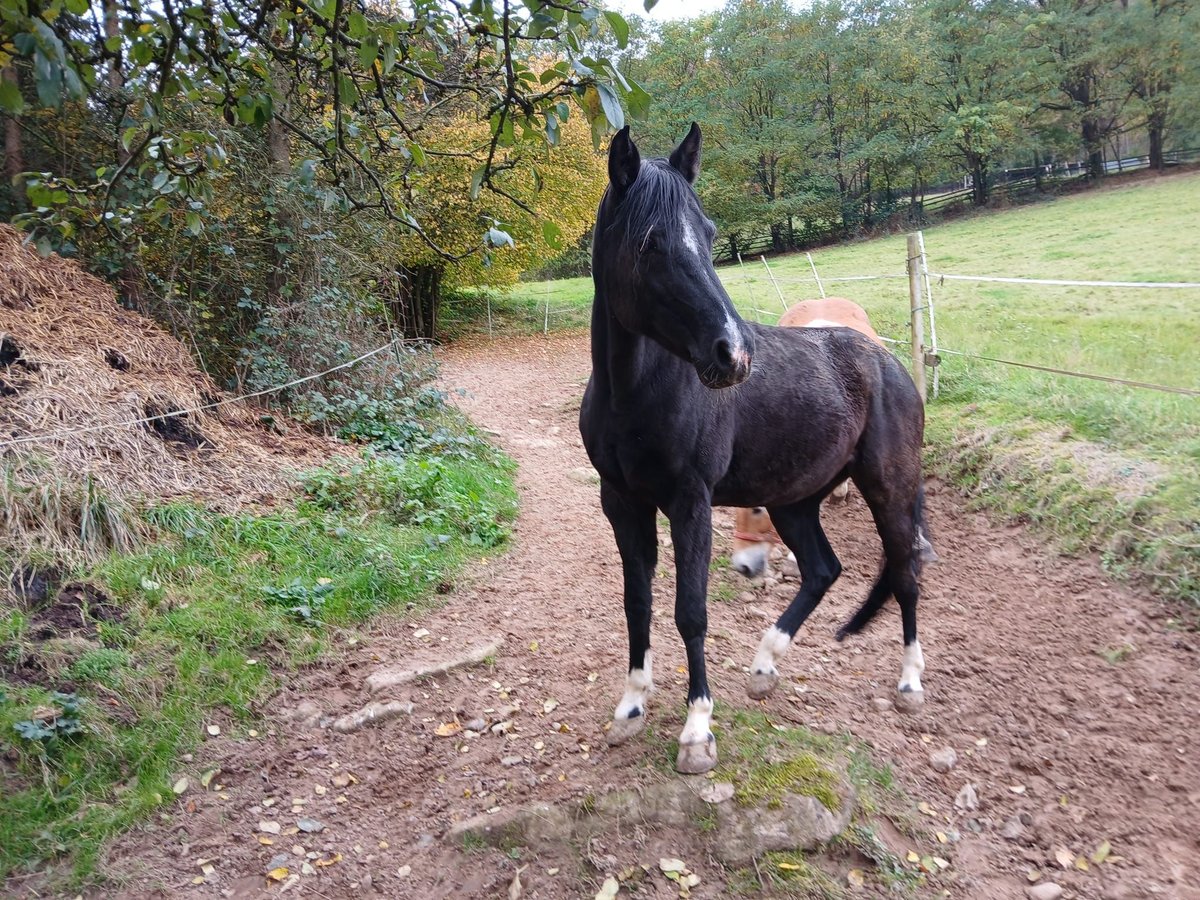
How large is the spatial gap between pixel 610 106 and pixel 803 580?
2684 mm

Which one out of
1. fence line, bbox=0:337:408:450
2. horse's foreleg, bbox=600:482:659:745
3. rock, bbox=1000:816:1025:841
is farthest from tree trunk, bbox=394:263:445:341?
rock, bbox=1000:816:1025:841

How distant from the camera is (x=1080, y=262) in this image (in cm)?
1571

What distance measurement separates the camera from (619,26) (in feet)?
5.98

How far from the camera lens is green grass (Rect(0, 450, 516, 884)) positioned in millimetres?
3213

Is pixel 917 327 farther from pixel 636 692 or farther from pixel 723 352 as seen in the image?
pixel 723 352

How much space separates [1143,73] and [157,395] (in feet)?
130

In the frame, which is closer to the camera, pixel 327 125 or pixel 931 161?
pixel 327 125

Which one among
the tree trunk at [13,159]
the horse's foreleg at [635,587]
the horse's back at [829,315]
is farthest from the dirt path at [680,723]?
the tree trunk at [13,159]

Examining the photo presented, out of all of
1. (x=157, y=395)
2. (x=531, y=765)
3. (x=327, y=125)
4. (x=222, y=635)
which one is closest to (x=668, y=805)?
(x=531, y=765)

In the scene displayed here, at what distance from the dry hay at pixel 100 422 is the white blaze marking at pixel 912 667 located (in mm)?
4419

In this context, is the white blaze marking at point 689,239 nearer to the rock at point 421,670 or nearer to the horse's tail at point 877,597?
the horse's tail at point 877,597

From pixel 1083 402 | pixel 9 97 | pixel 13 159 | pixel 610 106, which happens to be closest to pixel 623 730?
pixel 610 106

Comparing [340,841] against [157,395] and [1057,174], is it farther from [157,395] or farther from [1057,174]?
[1057,174]

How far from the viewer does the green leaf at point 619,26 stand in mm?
1772
